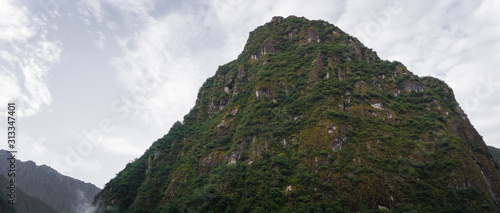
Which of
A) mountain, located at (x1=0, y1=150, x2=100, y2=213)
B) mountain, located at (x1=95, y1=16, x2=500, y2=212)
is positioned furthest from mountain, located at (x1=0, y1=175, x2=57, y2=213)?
mountain, located at (x1=95, y1=16, x2=500, y2=212)

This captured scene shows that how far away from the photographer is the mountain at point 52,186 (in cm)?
12325

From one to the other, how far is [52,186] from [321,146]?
154m

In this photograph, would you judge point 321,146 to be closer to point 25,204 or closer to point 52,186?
point 25,204

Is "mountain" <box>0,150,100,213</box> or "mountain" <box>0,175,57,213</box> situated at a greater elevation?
"mountain" <box>0,150,100,213</box>

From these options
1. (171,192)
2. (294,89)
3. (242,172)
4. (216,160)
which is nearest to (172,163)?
(171,192)

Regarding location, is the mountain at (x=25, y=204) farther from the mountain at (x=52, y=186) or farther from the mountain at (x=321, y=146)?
the mountain at (x=321, y=146)

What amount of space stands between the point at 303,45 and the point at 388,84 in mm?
26053

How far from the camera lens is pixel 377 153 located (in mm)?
43250

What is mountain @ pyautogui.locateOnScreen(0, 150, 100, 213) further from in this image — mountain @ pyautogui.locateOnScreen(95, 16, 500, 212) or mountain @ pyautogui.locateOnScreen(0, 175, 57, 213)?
mountain @ pyautogui.locateOnScreen(95, 16, 500, 212)

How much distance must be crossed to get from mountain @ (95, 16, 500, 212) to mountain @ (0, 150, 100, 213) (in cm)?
7760

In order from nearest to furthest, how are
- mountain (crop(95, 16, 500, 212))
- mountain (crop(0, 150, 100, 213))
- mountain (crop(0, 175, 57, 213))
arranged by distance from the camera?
mountain (crop(95, 16, 500, 212))
mountain (crop(0, 175, 57, 213))
mountain (crop(0, 150, 100, 213))

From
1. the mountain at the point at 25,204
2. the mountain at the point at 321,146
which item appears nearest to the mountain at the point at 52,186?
the mountain at the point at 25,204

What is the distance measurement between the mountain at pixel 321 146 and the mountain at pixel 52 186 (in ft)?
255

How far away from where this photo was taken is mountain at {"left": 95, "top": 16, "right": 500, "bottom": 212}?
38.2 meters
